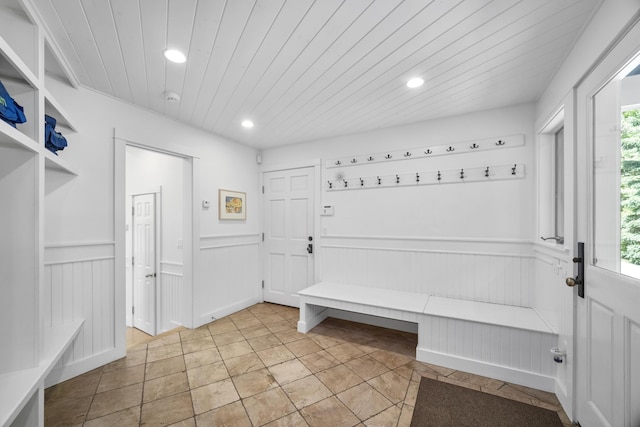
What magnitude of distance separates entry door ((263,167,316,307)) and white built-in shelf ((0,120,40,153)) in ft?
9.04

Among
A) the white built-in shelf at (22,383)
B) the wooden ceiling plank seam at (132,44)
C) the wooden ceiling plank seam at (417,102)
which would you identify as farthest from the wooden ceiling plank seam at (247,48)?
the white built-in shelf at (22,383)

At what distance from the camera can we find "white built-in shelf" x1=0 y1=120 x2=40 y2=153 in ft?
3.54

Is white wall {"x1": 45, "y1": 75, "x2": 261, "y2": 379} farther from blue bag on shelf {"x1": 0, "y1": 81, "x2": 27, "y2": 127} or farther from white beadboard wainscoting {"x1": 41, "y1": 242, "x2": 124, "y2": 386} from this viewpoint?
blue bag on shelf {"x1": 0, "y1": 81, "x2": 27, "y2": 127}

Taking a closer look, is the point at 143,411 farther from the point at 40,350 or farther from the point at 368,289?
the point at 368,289

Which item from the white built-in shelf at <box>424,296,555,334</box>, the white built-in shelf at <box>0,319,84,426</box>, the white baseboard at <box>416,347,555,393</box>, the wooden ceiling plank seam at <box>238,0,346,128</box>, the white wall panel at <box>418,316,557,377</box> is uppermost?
the wooden ceiling plank seam at <box>238,0,346,128</box>

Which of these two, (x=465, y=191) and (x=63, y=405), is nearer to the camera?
(x=63, y=405)

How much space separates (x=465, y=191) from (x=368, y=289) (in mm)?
1584

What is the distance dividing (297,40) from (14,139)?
153 cm

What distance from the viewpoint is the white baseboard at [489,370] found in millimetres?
1960

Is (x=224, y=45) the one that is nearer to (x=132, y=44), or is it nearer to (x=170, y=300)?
(x=132, y=44)

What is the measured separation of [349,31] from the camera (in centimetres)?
155

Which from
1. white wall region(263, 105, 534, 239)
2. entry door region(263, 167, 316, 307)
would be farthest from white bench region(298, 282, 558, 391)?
entry door region(263, 167, 316, 307)

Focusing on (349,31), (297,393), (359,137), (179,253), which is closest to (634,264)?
(349,31)

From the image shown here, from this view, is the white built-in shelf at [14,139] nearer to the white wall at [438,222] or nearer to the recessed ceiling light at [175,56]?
the recessed ceiling light at [175,56]
